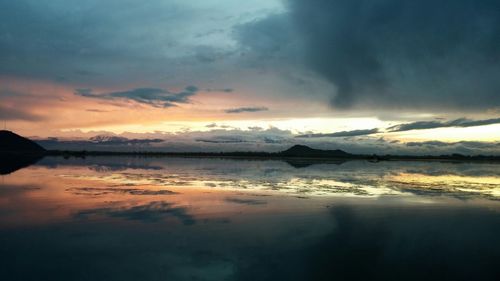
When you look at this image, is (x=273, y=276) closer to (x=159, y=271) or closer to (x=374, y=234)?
(x=159, y=271)

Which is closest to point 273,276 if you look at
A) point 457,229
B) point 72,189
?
point 457,229

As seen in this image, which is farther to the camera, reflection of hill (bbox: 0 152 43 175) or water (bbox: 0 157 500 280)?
reflection of hill (bbox: 0 152 43 175)

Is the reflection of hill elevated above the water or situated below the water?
above

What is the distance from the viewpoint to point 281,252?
11148mm

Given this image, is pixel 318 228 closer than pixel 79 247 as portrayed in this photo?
No

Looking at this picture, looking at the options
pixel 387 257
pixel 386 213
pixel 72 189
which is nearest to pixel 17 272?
pixel 387 257

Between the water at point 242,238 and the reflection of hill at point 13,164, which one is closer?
the water at point 242,238

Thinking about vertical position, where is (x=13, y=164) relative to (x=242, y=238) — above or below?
above

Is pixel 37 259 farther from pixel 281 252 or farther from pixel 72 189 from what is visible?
pixel 72 189

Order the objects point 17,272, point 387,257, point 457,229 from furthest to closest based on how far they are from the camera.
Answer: point 457,229
point 387,257
point 17,272

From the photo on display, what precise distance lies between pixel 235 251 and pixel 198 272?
6.45 feet

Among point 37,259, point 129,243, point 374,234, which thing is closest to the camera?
point 37,259

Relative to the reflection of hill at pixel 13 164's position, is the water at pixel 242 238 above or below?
below

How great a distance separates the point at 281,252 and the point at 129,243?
15.9ft
